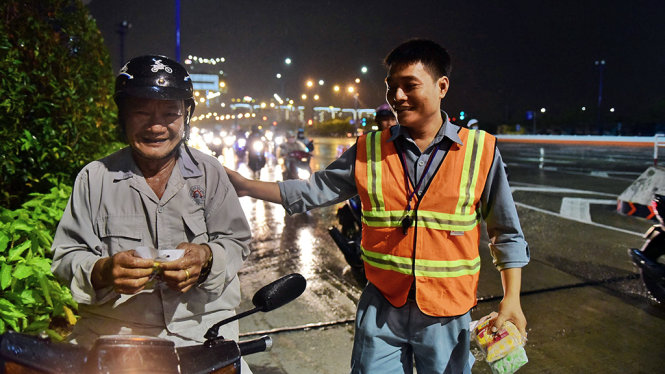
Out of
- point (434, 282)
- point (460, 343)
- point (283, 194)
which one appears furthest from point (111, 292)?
point (460, 343)

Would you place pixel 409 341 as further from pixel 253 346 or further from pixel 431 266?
pixel 253 346

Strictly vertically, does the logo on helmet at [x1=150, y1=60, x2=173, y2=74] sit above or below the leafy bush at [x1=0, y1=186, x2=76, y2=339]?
above

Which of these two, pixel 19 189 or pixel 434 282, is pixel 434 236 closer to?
pixel 434 282

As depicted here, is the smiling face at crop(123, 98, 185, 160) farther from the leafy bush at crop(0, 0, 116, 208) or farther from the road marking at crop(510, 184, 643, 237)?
the road marking at crop(510, 184, 643, 237)

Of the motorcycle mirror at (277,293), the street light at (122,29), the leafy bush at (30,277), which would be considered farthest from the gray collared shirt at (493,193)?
the street light at (122,29)

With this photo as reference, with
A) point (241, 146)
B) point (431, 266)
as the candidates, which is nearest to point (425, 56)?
point (431, 266)

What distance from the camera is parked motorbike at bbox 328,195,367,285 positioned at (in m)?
5.01

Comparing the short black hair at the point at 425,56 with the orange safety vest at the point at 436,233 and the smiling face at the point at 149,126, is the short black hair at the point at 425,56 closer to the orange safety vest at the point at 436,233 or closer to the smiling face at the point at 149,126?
the orange safety vest at the point at 436,233

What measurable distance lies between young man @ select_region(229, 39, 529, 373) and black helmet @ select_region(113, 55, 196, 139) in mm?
941

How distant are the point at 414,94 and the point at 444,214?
0.58m

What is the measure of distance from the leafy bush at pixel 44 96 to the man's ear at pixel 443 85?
10.4ft

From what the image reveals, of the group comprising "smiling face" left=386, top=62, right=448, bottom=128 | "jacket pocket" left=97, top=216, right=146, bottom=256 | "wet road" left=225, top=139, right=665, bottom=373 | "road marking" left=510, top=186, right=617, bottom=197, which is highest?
"smiling face" left=386, top=62, right=448, bottom=128

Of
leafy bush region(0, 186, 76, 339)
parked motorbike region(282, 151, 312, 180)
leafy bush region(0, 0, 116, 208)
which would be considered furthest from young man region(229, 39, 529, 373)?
parked motorbike region(282, 151, 312, 180)

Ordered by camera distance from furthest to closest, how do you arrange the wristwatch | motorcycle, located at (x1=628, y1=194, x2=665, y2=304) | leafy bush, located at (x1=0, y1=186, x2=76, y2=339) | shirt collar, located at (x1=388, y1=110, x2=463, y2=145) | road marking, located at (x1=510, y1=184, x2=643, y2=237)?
road marking, located at (x1=510, y1=184, x2=643, y2=237), motorcycle, located at (x1=628, y1=194, x2=665, y2=304), leafy bush, located at (x1=0, y1=186, x2=76, y2=339), shirt collar, located at (x1=388, y1=110, x2=463, y2=145), the wristwatch
